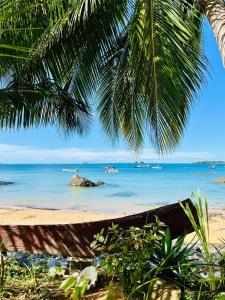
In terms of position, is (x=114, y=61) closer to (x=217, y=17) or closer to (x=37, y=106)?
(x=37, y=106)

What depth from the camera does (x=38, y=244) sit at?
2.93 m

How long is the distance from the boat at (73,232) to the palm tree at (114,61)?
3.85 feet

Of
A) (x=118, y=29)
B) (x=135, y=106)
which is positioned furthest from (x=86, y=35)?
(x=135, y=106)

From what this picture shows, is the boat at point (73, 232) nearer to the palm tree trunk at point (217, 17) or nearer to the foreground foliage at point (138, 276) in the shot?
the foreground foliage at point (138, 276)

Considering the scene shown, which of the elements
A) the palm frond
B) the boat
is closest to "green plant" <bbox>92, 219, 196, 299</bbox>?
the boat

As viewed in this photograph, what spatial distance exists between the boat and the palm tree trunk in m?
1.60

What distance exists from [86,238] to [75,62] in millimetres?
3708

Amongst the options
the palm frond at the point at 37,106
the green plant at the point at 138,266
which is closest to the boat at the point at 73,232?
the green plant at the point at 138,266

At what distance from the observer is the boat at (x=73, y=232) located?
2.85 m

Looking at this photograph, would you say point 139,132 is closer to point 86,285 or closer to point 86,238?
point 86,238

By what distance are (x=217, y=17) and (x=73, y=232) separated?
260cm

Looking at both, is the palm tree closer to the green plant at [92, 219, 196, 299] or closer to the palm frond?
the palm frond

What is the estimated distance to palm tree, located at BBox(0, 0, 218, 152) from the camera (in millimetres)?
3693

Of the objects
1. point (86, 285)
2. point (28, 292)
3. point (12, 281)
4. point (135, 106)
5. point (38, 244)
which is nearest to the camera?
point (86, 285)
